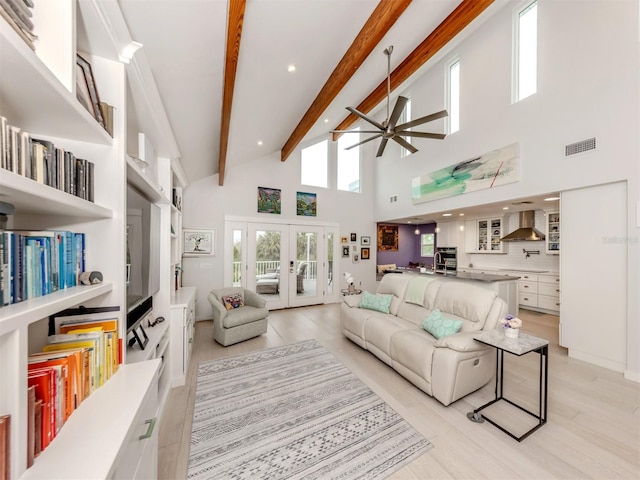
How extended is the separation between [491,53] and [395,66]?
1808 mm

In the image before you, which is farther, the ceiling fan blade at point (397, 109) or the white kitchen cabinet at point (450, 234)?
the white kitchen cabinet at point (450, 234)

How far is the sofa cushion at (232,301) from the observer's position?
12.5 feet

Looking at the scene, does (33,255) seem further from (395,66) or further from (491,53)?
(491,53)

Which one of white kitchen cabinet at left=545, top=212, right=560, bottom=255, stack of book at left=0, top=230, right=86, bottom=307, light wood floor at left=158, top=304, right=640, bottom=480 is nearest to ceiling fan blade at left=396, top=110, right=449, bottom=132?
light wood floor at left=158, top=304, right=640, bottom=480

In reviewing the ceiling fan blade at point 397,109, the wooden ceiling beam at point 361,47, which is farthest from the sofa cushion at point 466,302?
the wooden ceiling beam at point 361,47

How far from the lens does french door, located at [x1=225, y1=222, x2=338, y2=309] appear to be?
5074 millimetres

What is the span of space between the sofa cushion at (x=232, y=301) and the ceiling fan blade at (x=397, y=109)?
11.1ft

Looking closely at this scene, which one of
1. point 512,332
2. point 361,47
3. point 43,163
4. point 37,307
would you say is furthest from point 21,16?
point 512,332

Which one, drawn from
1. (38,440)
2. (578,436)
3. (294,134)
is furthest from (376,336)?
(294,134)

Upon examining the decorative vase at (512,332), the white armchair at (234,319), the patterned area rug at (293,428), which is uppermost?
the decorative vase at (512,332)

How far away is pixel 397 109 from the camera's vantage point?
110 inches

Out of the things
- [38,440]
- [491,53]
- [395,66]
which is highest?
[491,53]

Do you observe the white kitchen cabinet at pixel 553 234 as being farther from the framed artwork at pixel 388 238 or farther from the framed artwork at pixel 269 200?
the framed artwork at pixel 269 200

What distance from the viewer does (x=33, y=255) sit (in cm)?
87
